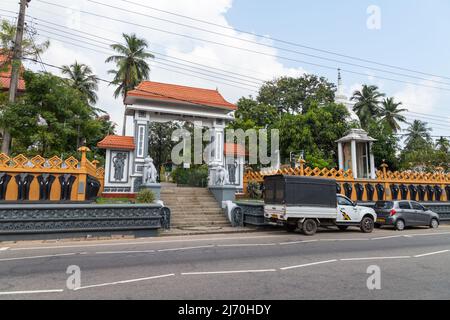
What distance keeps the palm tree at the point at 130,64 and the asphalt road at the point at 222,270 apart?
30.0 meters

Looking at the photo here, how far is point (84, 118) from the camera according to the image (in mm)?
21000

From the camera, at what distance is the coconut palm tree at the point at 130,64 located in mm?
37031

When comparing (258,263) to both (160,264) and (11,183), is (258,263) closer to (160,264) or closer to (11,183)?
(160,264)

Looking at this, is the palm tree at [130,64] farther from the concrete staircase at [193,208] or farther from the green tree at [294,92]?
the concrete staircase at [193,208]

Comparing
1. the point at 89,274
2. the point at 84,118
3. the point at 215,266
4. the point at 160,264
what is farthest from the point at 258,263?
the point at 84,118

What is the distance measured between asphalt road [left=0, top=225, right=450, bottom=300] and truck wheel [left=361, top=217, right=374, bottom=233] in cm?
389

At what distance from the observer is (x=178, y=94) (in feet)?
70.4

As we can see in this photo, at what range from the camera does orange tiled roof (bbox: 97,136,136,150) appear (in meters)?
18.9

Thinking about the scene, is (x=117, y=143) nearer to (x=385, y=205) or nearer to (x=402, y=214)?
(x=385, y=205)

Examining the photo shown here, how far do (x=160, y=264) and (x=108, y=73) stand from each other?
121 feet

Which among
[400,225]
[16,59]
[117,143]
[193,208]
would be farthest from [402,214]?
[16,59]

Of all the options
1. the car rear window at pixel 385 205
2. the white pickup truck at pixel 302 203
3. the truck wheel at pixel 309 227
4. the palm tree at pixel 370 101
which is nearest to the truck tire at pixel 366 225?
the white pickup truck at pixel 302 203

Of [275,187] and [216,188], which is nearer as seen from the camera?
[275,187]
